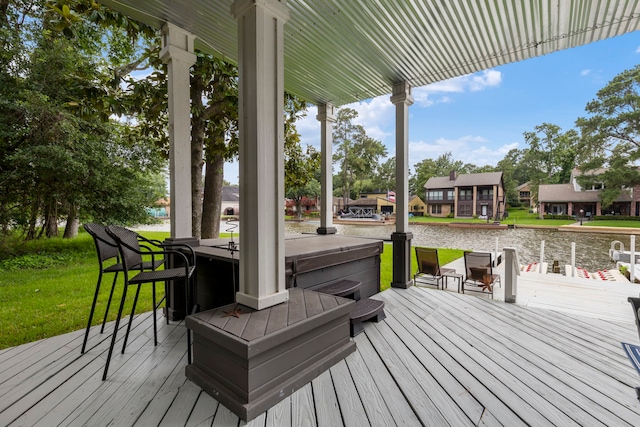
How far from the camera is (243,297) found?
1854 millimetres

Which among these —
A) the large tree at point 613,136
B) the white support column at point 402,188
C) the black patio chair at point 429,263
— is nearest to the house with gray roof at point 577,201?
the large tree at point 613,136

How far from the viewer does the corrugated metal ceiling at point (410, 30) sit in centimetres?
236

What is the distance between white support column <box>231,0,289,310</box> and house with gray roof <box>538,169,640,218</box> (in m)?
25.2

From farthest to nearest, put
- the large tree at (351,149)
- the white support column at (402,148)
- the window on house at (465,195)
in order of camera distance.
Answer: the window on house at (465,195)
the large tree at (351,149)
the white support column at (402,148)

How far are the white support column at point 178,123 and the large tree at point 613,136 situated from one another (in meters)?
22.1

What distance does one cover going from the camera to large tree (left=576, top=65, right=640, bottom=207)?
15156 mm

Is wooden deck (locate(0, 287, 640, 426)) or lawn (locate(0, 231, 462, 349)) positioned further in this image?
lawn (locate(0, 231, 462, 349))

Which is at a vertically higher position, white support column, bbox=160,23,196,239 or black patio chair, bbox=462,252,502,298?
white support column, bbox=160,23,196,239

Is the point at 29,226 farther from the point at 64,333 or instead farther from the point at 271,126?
the point at 271,126

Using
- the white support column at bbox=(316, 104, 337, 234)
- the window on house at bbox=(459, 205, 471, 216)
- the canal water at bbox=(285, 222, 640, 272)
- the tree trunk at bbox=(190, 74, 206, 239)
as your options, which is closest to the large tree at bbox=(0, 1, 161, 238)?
the tree trunk at bbox=(190, 74, 206, 239)

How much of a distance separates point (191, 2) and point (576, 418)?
12.7 ft

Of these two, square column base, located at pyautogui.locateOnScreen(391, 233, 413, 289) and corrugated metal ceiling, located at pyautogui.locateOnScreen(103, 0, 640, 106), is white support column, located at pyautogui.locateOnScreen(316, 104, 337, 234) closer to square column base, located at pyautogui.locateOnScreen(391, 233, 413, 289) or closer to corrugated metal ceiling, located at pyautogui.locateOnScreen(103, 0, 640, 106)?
corrugated metal ceiling, located at pyautogui.locateOnScreen(103, 0, 640, 106)

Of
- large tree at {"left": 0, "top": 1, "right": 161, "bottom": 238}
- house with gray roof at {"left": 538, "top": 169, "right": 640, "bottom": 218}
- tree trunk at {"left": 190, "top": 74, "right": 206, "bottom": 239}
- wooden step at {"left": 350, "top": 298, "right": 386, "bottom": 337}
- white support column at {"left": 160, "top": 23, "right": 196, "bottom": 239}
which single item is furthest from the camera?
house with gray roof at {"left": 538, "top": 169, "right": 640, "bottom": 218}

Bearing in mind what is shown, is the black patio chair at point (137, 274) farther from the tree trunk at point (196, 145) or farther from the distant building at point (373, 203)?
the distant building at point (373, 203)
